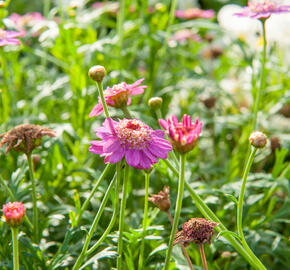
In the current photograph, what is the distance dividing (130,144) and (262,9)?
1.97 feet

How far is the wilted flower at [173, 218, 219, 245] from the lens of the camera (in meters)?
0.73

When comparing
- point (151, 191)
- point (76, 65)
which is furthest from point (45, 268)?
point (76, 65)

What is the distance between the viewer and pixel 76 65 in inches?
57.2

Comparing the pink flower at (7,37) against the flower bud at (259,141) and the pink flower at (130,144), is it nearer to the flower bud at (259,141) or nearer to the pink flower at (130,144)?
the pink flower at (130,144)

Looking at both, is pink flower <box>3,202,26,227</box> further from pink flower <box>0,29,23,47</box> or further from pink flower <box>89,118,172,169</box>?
pink flower <box>0,29,23,47</box>

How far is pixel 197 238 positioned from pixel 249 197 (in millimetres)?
454

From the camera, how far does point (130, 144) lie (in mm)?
741

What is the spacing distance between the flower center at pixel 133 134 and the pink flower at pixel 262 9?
1.60ft

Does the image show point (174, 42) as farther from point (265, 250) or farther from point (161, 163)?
point (265, 250)

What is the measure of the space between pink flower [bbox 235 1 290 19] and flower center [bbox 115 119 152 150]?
19.1 inches

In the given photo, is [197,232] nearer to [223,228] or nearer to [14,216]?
[223,228]

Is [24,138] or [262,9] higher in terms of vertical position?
[262,9]

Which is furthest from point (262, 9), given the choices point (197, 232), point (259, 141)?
point (197, 232)

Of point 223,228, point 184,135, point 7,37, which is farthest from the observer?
point 7,37
